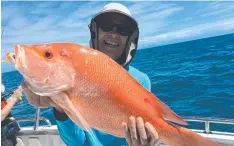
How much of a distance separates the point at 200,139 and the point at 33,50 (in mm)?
1153

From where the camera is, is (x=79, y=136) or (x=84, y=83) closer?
(x=84, y=83)

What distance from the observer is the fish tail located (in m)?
2.02

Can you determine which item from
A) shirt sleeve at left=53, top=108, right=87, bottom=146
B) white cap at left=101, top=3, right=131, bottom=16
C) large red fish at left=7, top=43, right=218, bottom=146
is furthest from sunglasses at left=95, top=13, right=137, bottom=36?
large red fish at left=7, top=43, right=218, bottom=146

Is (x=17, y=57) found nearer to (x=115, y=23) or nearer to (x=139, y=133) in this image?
(x=139, y=133)

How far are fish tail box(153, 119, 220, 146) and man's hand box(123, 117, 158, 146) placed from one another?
53mm

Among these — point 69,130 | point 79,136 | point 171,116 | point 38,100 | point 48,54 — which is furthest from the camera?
point 79,136

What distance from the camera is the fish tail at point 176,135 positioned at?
6.63 ft

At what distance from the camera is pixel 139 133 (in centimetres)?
221

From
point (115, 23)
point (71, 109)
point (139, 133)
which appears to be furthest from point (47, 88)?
point (115, 23)

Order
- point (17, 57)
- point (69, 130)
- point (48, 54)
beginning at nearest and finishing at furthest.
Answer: point (17, 57), point (48, 54), point (69, 130)

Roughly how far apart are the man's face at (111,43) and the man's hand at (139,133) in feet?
3.42

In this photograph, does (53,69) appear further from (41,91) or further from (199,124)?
(199,124)

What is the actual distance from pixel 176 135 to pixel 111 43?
1.28 metres

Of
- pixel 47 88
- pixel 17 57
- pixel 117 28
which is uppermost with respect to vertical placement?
pixel 117 28
